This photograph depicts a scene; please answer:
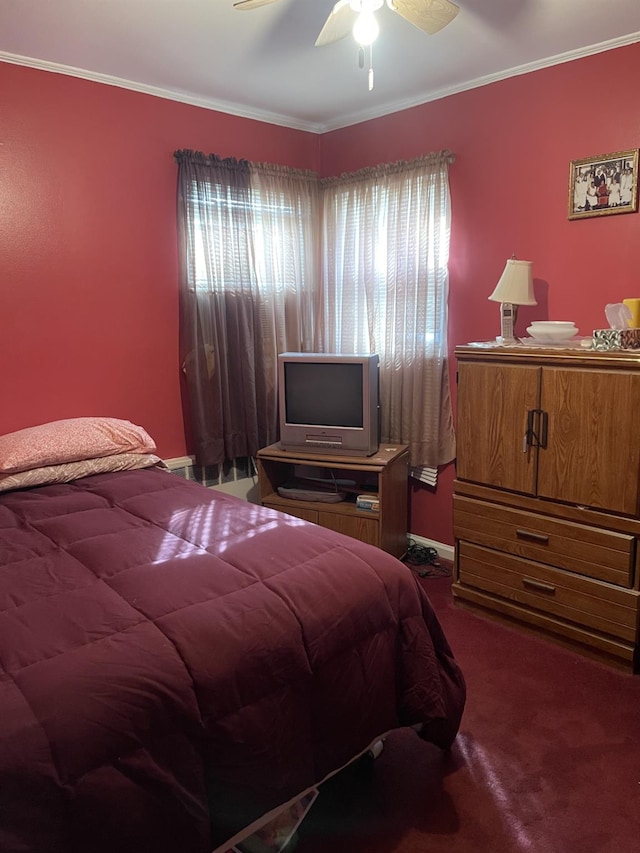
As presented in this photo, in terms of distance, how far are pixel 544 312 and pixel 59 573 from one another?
96.8 inches

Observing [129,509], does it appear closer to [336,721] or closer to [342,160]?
[336,721]

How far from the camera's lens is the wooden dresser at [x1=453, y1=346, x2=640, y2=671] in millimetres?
2492

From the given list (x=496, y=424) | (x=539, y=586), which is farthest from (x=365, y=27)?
(x=539, y=586)

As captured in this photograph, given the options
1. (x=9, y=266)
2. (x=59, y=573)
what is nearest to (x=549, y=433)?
(x=59, y=573)

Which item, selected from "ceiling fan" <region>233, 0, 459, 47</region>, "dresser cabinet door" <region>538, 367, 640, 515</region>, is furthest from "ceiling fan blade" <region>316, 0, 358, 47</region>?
"dresser cabinet door" <region>538, 367, 640, 515</region>

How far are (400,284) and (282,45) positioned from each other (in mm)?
1385

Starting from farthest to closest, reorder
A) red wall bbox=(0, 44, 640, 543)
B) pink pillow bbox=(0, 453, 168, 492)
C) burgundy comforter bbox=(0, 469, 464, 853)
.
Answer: red wall bbox=(0, 44, 640, 543) < pink pillow bbox=(0, 453, 168, 492) < burgundy comforter bbox=(0, 469, 464, 853)

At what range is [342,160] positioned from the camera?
394 centimetres

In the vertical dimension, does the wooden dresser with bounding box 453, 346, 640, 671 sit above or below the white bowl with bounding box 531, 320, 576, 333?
below

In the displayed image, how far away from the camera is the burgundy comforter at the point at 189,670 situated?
1.23 m

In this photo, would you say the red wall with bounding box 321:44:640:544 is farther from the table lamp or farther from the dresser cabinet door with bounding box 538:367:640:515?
the dresser cabinet door with bounding box 538:367:640:515

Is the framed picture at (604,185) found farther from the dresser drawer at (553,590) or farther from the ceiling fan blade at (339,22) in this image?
the dresser drawer at (553,590)

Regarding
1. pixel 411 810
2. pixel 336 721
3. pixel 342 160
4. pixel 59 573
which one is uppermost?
pixel 342 160

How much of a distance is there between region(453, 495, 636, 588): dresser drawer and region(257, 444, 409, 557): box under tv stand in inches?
18.0
